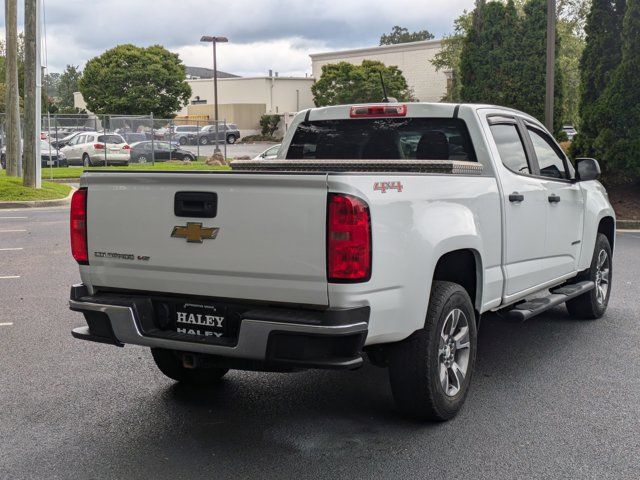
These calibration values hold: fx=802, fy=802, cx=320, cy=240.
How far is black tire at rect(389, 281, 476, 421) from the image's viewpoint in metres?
4.59

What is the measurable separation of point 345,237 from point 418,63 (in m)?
70.9

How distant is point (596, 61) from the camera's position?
19.2 m

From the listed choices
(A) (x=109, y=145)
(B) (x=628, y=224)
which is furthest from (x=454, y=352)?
(A) (x=109, y=145)

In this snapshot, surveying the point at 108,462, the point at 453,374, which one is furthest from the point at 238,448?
the point at 453,374

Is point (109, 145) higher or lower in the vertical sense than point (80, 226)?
higher

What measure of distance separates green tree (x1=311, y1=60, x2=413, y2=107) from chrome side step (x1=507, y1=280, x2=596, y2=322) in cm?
5507

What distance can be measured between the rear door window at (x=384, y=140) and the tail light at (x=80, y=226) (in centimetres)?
220

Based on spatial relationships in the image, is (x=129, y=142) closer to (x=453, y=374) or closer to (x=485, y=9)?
(x=485, y=9)

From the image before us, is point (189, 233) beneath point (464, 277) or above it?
above

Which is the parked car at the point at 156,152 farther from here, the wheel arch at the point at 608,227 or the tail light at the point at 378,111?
the tail light at the point at 378,111

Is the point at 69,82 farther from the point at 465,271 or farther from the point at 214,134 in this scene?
the point at 465,271

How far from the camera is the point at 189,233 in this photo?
4.39 metres

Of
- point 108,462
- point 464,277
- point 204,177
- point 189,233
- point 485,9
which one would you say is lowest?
point 108,462

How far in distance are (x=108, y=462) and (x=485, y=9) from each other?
87.3ft
